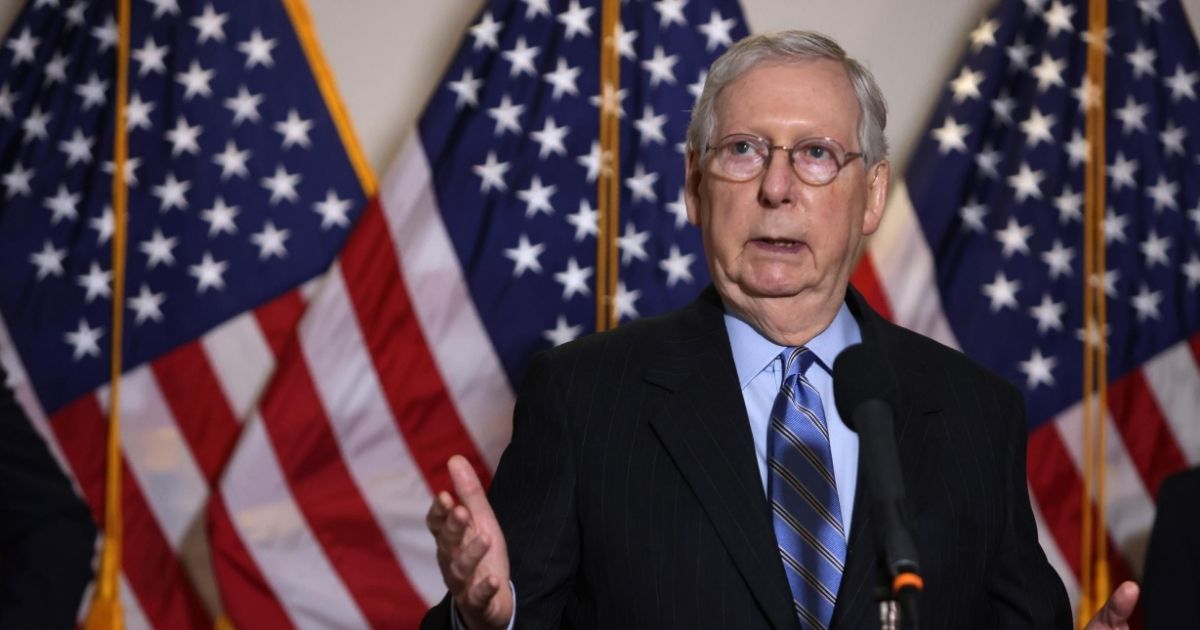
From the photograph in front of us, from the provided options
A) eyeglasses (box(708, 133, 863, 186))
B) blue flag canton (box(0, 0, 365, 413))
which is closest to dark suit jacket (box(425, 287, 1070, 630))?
eyeglasses (box(708, 133, 863, 186))

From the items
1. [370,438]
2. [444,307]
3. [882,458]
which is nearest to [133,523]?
[370,438]

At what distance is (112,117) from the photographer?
3504 mm

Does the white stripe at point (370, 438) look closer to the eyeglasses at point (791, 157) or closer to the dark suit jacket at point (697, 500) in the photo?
the dark suit jacket at point (697, 500)

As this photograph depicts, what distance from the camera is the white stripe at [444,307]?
3.43 m

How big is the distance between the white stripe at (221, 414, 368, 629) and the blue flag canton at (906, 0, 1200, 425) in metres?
1.61

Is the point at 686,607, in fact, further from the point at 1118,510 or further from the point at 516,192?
the point at 1118,510

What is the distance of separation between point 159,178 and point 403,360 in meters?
0.75

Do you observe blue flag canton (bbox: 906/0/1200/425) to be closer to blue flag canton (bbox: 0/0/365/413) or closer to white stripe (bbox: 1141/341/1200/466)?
white stripe (bbox: 1141/341/1200/466)

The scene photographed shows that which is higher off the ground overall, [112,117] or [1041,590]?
[112,117]

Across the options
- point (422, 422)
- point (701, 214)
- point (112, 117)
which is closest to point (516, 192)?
point (422, 422)

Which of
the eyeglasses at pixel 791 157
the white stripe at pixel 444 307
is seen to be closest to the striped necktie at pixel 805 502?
the eyeglasses at pixel 791 157

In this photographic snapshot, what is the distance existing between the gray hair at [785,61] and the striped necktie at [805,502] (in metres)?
0.31

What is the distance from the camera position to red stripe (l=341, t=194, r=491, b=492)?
341 centimetres

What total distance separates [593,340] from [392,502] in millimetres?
1777
